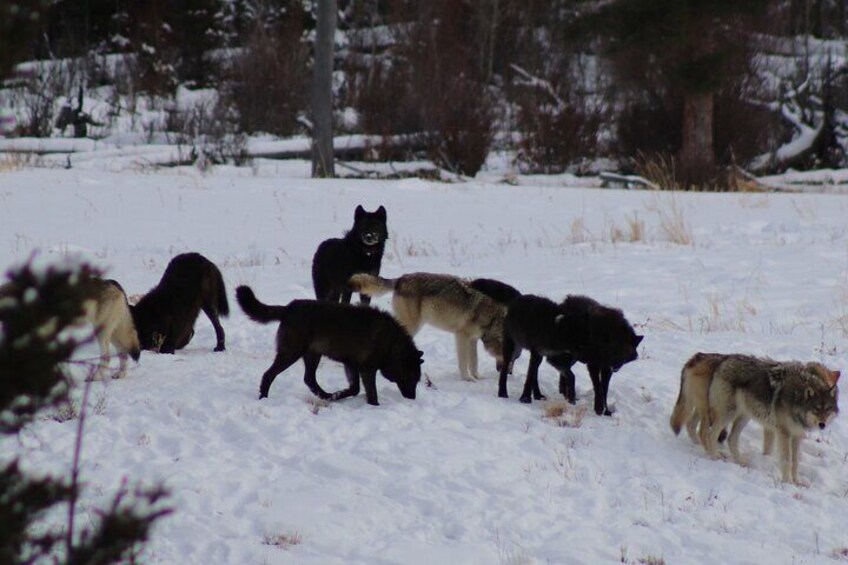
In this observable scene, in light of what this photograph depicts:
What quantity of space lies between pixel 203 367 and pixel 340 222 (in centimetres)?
952

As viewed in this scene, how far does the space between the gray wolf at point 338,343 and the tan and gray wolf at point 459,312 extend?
0.87 m

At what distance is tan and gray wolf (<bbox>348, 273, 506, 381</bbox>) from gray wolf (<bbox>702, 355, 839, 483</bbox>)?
1941 millimetres

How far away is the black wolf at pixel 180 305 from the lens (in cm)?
892

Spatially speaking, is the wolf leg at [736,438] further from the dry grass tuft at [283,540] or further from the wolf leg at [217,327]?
the wolf leg at [217,327]

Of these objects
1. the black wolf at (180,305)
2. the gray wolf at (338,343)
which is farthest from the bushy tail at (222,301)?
the gray wolf at (338,343)

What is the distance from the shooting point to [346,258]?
33.2ft

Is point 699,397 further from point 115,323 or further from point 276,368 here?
point 115,323

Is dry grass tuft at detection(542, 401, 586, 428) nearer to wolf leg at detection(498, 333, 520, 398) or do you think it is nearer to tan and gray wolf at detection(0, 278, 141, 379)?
wolf leg at detection(498, 333, 520, 398)

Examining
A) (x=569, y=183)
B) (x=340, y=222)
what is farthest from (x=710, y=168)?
(x=340, y=222)

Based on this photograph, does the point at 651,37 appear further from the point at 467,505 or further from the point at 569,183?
the point at 467,505

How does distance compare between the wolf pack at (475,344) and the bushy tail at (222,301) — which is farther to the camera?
the bushy tail at (222,301)

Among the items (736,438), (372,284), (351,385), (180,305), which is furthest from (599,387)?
(180,305)

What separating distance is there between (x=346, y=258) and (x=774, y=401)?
4.44 m

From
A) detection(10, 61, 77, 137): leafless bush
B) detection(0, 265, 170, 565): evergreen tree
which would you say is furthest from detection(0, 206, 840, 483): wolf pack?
detection(10, 61, 77, 137): leafless bush
